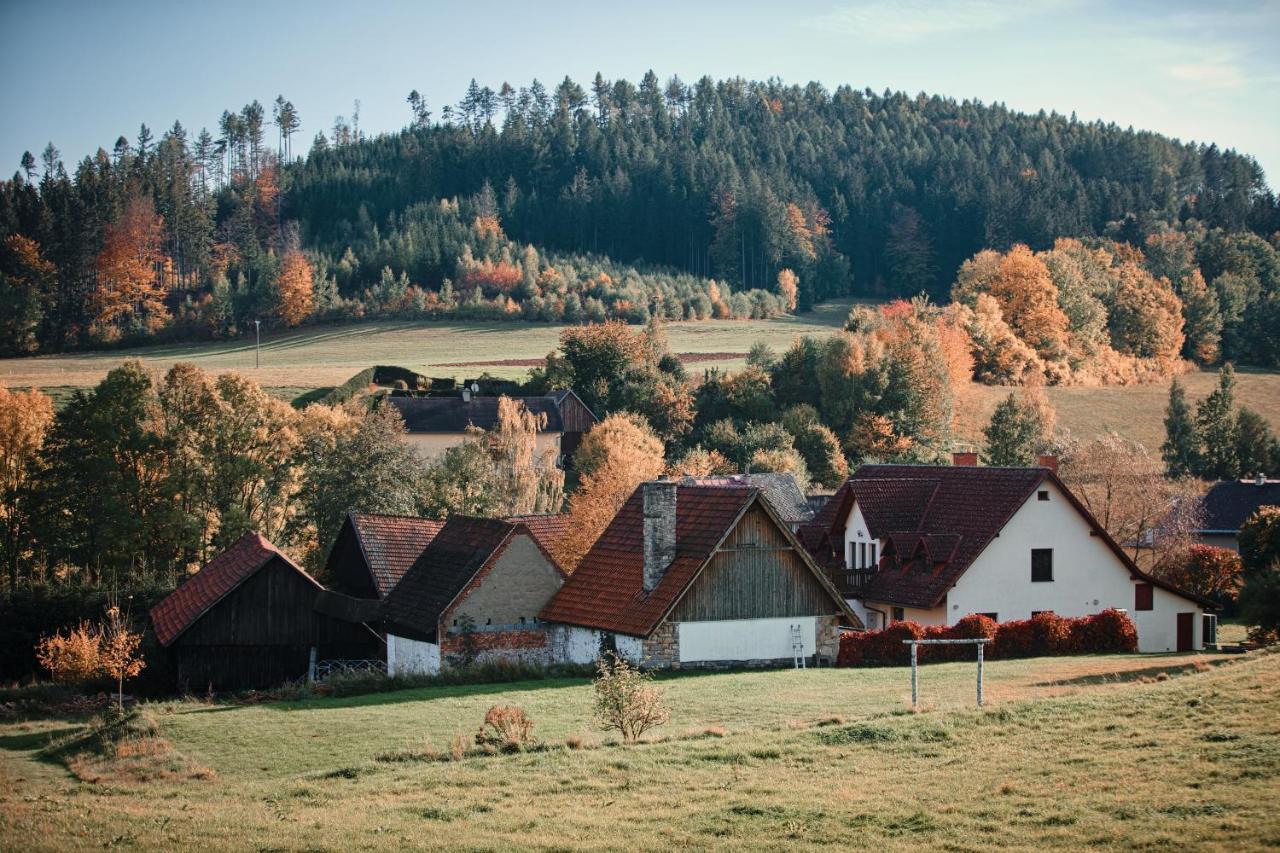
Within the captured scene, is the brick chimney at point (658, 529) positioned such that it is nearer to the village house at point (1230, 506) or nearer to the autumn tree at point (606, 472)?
the autumn tree at point (606, 472)

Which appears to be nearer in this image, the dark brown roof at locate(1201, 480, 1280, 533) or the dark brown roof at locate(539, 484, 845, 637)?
the dark brown roof at locate(539, 484, 845, 637)

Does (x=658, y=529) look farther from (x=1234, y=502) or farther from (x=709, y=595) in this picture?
(x=1234, y=502)

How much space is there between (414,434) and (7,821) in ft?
198

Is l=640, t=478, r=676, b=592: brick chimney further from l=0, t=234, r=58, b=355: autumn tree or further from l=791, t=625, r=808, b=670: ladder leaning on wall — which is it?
l=0, t=234, r=58, b=355: autumn tree

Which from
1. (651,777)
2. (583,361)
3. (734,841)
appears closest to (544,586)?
(651,777)

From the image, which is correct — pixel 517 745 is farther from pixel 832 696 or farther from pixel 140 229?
pixel 140 229

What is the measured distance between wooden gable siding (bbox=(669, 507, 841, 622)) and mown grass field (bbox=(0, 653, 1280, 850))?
7.91 metres

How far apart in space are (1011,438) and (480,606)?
1888 inches

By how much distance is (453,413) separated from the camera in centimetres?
8175

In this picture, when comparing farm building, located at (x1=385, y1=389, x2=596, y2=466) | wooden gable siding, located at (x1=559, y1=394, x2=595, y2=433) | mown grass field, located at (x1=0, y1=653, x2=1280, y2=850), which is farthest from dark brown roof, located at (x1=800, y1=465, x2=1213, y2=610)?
wooden gable siding, located at (x1=559, y1=394, x2=595, y2=433)

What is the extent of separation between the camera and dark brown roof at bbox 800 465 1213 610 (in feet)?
140

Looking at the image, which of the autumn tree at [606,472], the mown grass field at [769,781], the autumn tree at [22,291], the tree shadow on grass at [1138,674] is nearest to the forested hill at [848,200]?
the autumn tree at [22,291]

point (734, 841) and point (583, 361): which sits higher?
point (583, 361)

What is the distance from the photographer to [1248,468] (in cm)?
8244
